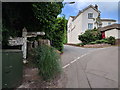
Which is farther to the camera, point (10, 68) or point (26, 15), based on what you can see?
point (26, 15)

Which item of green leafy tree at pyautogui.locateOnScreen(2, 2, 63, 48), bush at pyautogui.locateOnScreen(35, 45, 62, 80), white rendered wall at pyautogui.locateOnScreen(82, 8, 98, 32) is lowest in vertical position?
bush at pyautogui.locateOnScreen(35, 45, 62, 80)

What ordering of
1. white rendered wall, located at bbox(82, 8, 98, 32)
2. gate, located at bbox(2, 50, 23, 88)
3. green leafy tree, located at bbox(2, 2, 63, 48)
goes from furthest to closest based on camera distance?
white rendered wall, located at bbox(82, 8, 98, 32) < green leafy tree, located at bbox(2, 2, 63, 48) < gate, located at bbox(2, 50, 23, 88)

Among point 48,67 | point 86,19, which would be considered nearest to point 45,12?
point 48,67

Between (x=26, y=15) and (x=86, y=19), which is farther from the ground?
(x=86, y=19)

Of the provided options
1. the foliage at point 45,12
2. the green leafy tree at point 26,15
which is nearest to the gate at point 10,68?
the green leafy tree at point 26,15

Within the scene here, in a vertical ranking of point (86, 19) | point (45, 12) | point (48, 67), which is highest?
point (86, 19)

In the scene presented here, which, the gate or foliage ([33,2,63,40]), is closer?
the gate

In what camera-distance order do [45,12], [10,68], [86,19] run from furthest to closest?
1. [86,19]
2. [45,12]
3. [10,68]

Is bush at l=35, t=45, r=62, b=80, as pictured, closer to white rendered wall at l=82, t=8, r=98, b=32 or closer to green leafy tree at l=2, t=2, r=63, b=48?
green leafy tree at l=2, t=2, r=63, b=48

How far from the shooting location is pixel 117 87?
405cm

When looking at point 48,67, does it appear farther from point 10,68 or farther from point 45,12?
point 45,12

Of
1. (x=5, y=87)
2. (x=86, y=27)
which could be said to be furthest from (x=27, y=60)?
(x=86, y=27)

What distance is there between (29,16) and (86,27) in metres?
24.9

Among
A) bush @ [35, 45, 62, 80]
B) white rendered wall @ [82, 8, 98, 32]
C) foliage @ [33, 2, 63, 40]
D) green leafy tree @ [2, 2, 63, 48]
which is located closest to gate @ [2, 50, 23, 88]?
bush @ [35, 45, 62, 80]
